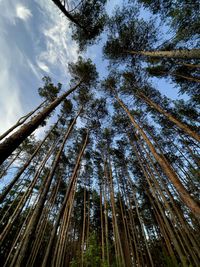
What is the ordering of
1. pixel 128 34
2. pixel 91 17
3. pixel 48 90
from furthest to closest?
pixel 48 90 → pixel 128 34 → pixel 91 17

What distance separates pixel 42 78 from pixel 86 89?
3682mm

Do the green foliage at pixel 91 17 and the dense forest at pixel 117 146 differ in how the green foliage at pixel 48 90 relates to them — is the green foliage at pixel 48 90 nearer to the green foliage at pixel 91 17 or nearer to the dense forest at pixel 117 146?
the dense forest at pixel 117 146

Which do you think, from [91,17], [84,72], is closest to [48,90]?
[84,72]

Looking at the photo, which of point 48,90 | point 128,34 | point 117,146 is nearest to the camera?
point 128,34

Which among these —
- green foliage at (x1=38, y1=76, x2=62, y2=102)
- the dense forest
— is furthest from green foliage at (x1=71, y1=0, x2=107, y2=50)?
green foliage at (x1=38, y1=76, x2=62, y2=102)

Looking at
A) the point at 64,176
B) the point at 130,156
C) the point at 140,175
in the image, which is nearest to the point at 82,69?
A: the point at 130,156

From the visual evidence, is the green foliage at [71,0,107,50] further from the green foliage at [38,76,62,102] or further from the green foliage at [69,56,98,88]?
the green foliage at [38,76,62,102]

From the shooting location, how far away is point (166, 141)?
1456 centimetres

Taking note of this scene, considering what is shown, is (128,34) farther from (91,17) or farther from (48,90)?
(48,90)

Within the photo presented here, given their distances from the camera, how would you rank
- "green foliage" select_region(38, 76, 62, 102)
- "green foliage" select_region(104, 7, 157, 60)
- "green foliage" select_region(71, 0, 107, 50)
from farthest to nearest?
1. "green foliage" select_region(38, 76, 62, 102)
2. "green foliage" select_region(104, 7, 157, 60)
3. "green foliage" select_region(71, 0, 107, 50)

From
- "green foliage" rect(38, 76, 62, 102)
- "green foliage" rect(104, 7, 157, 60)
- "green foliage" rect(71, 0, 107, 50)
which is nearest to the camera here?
"green foliage" rect(71, 0, 107, 50)

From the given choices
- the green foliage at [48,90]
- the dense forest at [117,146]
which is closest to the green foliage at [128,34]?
the dense forest at [117,146]

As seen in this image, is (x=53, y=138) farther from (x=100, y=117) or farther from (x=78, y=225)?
(x=78, y=225)

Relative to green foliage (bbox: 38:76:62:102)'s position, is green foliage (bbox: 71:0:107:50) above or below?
below
